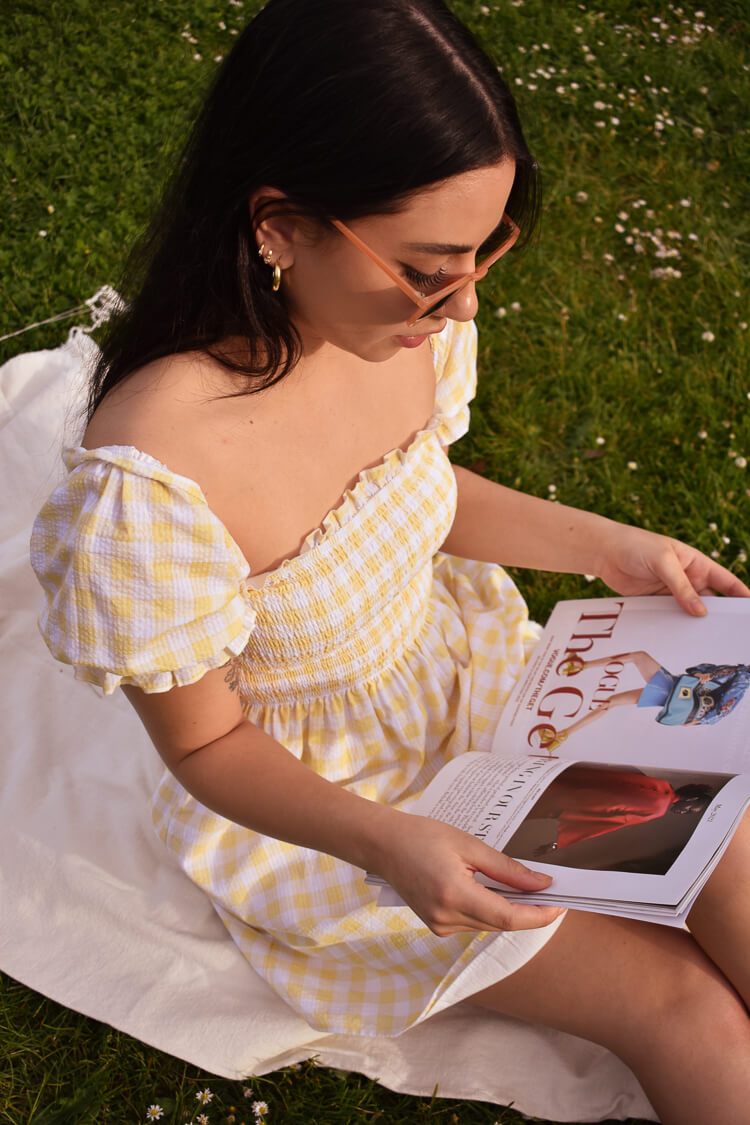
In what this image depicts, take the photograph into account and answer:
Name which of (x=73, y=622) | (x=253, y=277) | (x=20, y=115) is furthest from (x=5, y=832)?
(x=20, y=115)

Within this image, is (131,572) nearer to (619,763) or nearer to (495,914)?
(495,914)

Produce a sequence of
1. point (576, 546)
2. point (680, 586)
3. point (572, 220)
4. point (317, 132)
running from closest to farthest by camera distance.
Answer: point (317, 132)
point (680, 586)
point (576, 546)
point (572, 220)

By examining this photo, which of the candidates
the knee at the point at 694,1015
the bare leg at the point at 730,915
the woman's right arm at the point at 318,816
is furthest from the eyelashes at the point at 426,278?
the knee at the point at 694,1015

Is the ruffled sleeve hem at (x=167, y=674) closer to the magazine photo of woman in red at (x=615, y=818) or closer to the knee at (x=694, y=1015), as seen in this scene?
the magazine photo of woman in red at (x=615, y=818)

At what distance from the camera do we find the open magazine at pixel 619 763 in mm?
1454

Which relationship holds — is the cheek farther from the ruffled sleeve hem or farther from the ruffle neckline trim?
the ruffled sleeve hem

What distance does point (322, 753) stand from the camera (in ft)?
6.21

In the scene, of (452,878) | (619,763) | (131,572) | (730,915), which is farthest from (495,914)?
(131,572)

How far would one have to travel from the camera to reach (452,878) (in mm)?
1400

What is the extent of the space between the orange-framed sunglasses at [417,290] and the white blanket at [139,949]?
126 centimetres

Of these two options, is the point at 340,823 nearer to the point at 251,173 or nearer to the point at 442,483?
the point at 442,483

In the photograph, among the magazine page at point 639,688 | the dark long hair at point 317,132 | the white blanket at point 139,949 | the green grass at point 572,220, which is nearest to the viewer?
the dark long hair at point 317,132

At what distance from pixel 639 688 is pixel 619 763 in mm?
208

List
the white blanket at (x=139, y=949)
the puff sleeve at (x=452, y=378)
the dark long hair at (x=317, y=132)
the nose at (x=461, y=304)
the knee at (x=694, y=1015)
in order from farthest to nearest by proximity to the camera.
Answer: the puff sleeve at (x=452, y=378) < the white blanket at (x=139, y=949) < the knee at (x=694, y=1015) < the nose at (x=461, y=304) < the dark long hair at (x=317, y=132)
